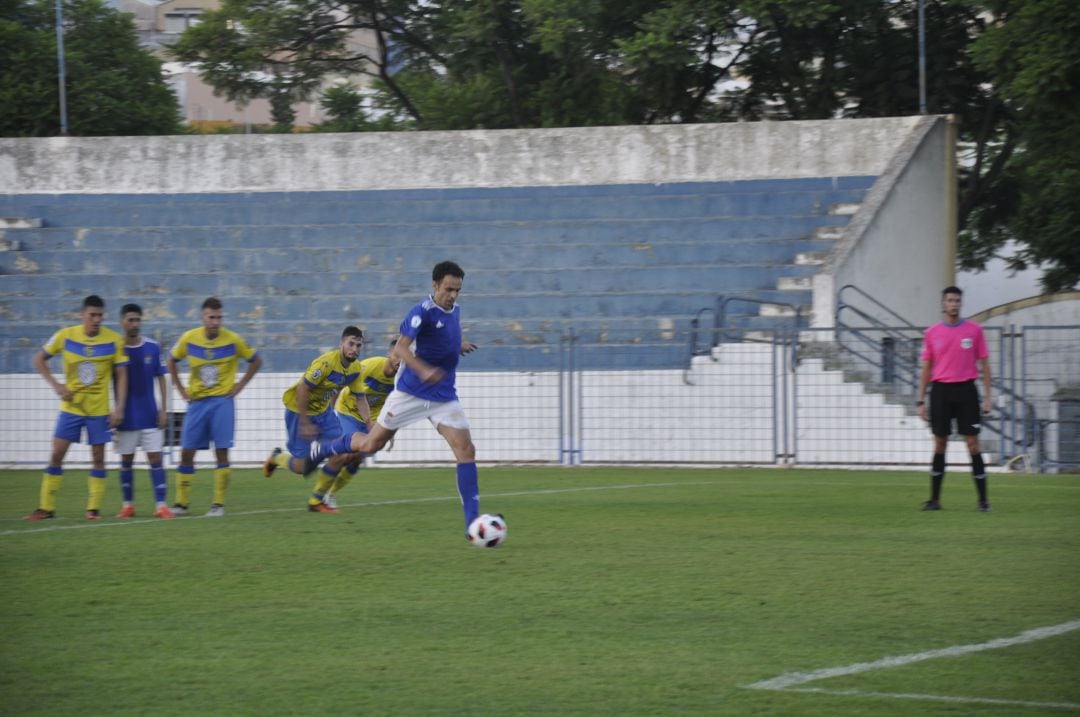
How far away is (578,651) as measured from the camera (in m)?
6.48

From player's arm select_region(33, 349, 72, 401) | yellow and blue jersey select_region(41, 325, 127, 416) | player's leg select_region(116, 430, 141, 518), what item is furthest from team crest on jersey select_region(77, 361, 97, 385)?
player's leg select_region(116, 430, 141, 518)

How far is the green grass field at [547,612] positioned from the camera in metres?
Result: 5.70

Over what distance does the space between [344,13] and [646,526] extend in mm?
24071

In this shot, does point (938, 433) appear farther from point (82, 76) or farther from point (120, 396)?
point (82, 76)

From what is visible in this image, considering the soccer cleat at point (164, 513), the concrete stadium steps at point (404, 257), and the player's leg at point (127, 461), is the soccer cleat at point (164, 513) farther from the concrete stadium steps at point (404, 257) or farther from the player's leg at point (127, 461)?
the concrete stadium steps at point (404, 257)

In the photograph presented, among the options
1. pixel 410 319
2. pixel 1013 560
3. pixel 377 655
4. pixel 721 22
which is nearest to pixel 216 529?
pixel 410 319

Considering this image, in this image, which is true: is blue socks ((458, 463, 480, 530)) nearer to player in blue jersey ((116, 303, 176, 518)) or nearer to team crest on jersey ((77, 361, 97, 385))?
player in blue jersey ((116, 303, 176, 518))

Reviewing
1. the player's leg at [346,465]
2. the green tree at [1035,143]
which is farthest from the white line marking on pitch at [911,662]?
the green tree at [1035,143]

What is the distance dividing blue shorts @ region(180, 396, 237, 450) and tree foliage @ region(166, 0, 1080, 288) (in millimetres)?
13887

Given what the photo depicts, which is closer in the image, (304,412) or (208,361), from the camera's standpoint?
(208,361)

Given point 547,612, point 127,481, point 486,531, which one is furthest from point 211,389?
point 547,612

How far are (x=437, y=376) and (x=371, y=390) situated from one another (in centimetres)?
→ 385

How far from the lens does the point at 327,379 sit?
12.8m

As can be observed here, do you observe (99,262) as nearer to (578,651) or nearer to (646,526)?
(646,526)
